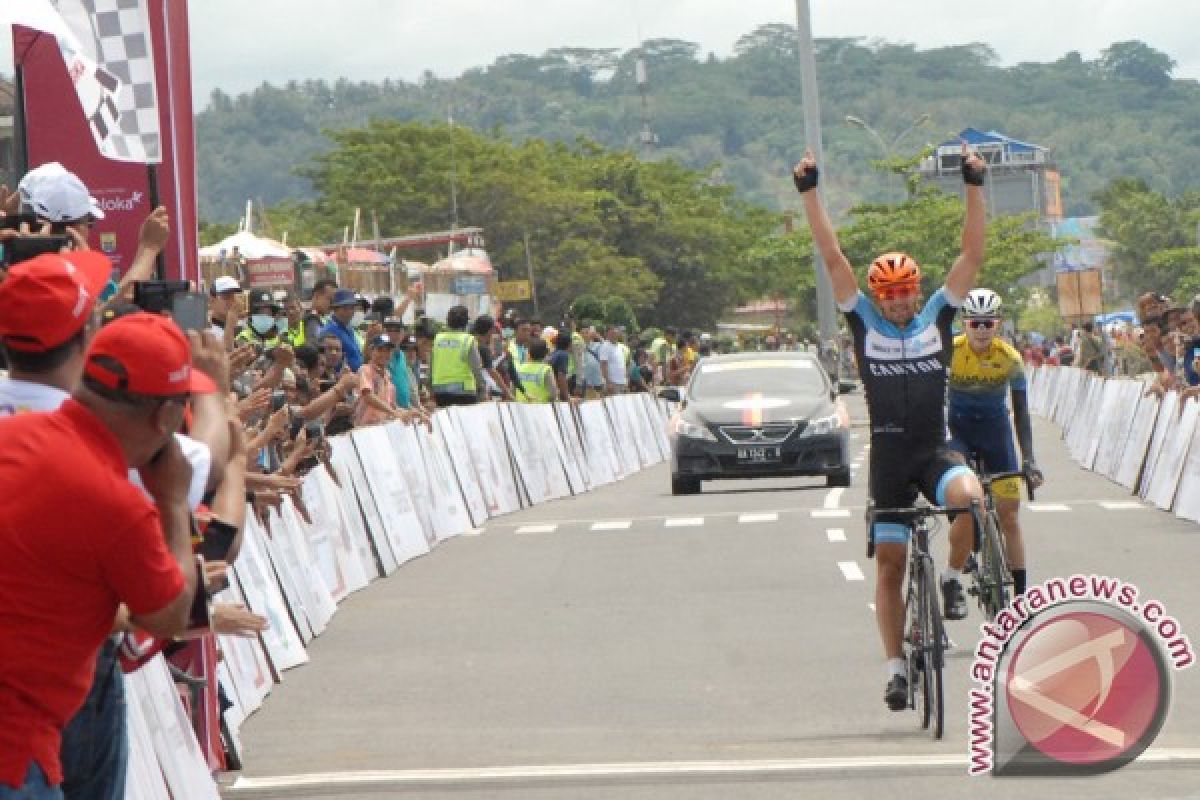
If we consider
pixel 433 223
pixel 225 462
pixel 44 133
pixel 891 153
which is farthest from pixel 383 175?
pixel 225 462

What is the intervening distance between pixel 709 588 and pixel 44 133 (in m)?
6.36

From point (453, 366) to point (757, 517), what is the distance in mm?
3749

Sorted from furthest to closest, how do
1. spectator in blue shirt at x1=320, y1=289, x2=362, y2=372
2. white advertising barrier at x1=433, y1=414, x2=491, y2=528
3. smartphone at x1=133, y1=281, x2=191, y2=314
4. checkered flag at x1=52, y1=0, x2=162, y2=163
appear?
white advertising barrier at x1=433, y1=414, x2=491, y2=528
spectator in blue shirt at x1=320, y1=289, x2=362, y2=372
checkered flag at x1=52, y1=0, x2=162, y2=163
smartphone at x1=133, y1=281, x2=191, y2=314

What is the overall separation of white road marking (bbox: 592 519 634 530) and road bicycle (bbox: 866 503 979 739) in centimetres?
1215

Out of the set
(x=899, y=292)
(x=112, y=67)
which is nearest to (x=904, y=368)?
(x=899, y=292)

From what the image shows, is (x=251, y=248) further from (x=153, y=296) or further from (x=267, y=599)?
(x=153, y=296)

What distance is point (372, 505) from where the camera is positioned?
803 inches

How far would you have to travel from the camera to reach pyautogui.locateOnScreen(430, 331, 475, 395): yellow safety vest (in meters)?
26.9

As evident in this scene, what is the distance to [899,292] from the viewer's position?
12.4 m

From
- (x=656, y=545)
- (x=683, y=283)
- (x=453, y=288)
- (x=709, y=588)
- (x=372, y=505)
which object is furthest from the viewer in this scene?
(x=683, y=283)

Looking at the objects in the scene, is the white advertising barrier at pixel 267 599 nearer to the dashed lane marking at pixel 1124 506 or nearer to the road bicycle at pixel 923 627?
the road bicycle at pixel 923 627

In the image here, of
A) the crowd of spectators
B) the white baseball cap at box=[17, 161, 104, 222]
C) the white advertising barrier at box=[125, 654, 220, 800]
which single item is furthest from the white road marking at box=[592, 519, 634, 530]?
the crowd of spectators

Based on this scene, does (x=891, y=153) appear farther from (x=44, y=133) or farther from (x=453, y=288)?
(x=44, y=133)

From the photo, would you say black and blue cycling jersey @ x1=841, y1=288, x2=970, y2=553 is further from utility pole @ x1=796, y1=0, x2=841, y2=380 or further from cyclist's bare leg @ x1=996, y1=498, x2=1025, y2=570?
utility pole @ x1=796, y1=0, x2=841, y2=380
